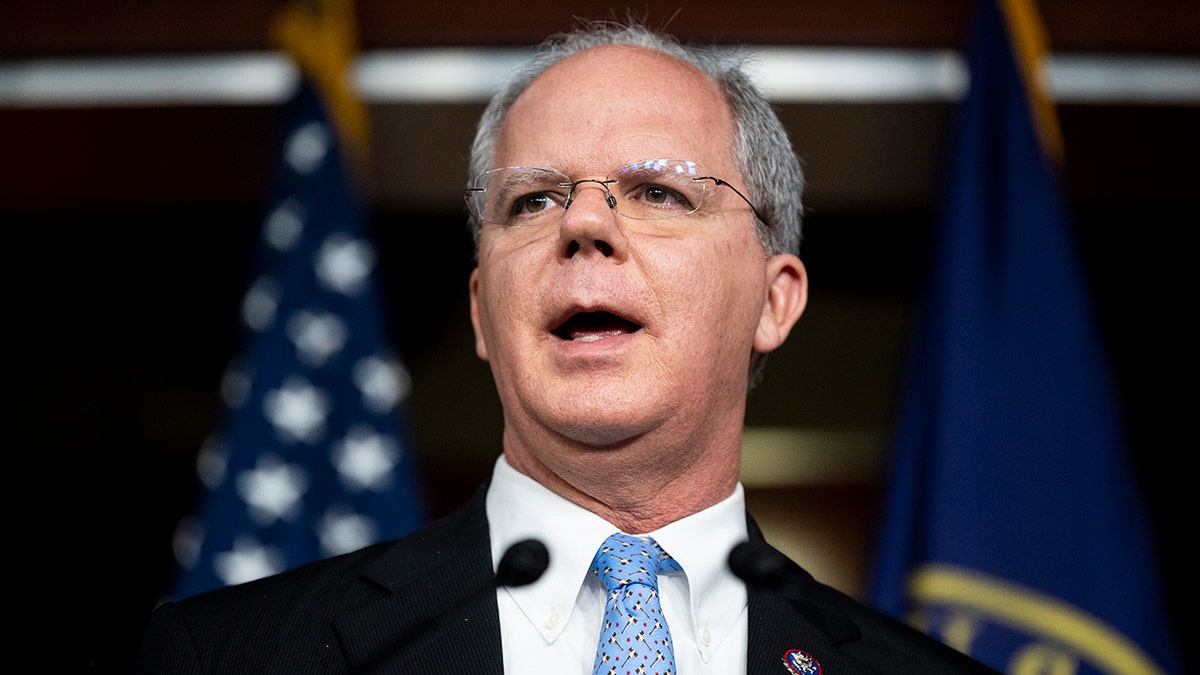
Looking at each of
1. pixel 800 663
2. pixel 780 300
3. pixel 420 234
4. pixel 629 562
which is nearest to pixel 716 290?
pixel 780 300

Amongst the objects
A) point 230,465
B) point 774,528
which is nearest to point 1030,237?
point 230,465

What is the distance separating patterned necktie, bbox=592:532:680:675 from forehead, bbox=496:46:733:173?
507mm

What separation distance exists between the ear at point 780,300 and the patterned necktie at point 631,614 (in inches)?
16.4

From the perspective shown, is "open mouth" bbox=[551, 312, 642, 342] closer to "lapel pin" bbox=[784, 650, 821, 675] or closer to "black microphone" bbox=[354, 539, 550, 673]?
"black microphone" bbox=[354, 539, 550, 673]

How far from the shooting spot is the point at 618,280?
149cm

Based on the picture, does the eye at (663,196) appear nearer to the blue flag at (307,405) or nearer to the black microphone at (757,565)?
the black microphone at (757,565)

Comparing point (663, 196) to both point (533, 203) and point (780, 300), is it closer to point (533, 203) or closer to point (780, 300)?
point (533, 203)

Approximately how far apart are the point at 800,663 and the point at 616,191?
2.12ft

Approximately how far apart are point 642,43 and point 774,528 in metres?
3.79

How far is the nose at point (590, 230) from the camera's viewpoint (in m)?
1.49

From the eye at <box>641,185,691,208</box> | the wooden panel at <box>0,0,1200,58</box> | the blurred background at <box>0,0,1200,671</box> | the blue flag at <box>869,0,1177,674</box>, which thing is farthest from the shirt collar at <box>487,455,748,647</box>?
the wooden panel at <box>0,0,1200,58</box>

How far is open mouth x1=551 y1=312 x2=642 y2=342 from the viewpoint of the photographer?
1.52 meters

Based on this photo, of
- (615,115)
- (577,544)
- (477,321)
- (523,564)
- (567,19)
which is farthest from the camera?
(567,19)

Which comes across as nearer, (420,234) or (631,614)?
(631,614)
